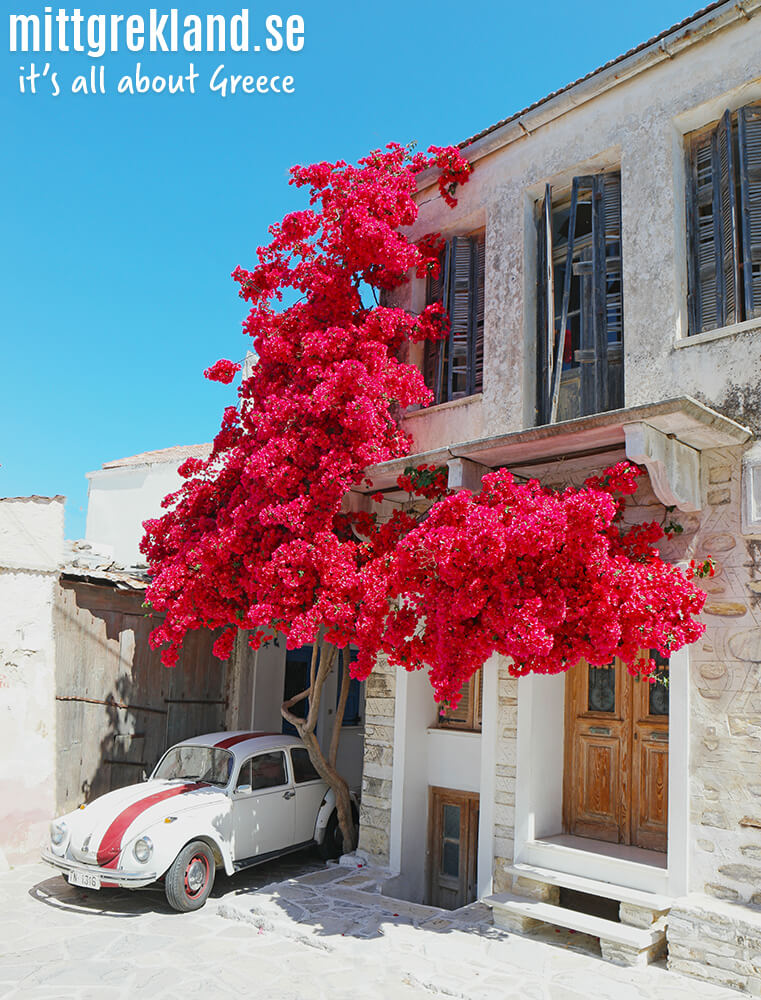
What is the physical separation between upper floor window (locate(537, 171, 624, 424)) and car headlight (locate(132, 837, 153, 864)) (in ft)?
17.5

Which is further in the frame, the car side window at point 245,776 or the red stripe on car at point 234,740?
the red stripe on car at point 234,740

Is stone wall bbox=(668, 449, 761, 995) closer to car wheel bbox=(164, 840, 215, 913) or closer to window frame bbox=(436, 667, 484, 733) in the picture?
window frame bbox=(436, 667, 484, 733)

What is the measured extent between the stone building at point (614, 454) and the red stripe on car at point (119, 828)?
7.27ft

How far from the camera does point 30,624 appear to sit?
9508mm

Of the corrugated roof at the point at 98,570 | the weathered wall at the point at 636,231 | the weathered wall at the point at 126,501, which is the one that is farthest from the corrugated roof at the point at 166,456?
the weathered wall at the point at 636,231

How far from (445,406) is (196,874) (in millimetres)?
5211

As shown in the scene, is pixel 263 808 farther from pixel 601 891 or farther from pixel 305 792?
pixel 601 891

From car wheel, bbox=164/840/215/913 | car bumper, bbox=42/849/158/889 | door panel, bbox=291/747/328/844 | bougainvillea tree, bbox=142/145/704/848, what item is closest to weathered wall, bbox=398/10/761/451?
bougainvillea tree, bbox=142/145/704/848

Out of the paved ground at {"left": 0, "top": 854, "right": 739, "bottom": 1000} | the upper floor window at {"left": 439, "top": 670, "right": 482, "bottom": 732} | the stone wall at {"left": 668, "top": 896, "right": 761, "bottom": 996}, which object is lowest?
the paved ground at {"left": 0, "top": 854, "right": 739, "bottom": 1000}

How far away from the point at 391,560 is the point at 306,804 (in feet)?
11.0

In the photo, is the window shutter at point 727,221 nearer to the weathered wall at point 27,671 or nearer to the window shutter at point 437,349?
the window shutter at point 437,349

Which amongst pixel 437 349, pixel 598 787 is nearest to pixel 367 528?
pixel 437 349

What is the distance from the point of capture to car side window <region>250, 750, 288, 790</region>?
8.66m

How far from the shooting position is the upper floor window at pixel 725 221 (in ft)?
21.9
